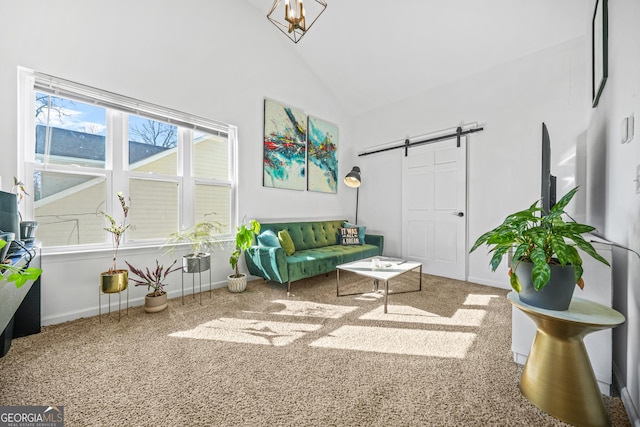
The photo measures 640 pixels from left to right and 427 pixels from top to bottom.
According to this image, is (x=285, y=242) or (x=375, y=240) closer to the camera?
(x=285, y=242)

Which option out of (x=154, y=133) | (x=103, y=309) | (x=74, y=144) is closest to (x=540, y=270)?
(x=103, y=309)

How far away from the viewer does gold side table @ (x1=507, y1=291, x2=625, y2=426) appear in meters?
1.13

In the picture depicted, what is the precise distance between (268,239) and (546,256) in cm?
254

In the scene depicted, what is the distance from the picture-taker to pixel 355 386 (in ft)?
4.68

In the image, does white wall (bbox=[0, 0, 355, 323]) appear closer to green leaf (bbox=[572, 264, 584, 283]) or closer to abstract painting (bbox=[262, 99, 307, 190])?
abstract painting (bbox=[262, 99, 307, 190])

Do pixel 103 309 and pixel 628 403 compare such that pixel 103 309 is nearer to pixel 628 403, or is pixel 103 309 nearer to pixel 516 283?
pixel 516 283

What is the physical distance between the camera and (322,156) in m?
4.47

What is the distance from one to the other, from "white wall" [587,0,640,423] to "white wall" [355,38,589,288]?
1.12 meters

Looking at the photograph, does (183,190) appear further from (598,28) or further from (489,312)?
(598,28)

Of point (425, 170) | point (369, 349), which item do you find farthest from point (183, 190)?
point (425, 170)

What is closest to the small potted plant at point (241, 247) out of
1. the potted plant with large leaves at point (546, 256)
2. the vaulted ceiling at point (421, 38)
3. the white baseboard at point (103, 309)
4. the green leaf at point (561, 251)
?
the white baseboard at point (103, 309)

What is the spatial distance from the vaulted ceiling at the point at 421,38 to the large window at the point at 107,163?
2018mm

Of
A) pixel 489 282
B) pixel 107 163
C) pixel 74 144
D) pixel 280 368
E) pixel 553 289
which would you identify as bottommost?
pixel 280 368

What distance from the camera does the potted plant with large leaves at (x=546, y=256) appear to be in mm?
1102
